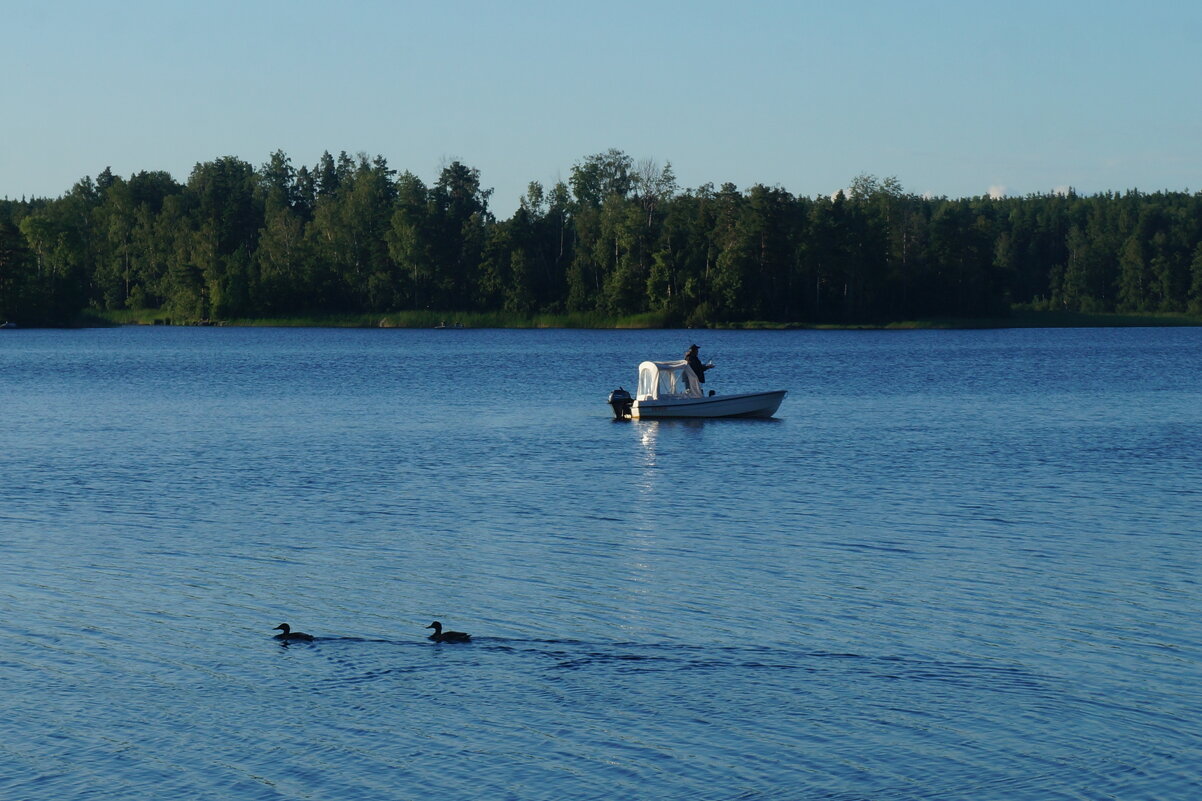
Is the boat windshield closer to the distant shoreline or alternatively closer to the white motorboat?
the white motorboat

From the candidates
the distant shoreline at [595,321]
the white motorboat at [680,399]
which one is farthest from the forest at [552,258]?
the white motorboat at [680,399]

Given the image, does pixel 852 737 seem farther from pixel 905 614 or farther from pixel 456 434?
pixel 456 434

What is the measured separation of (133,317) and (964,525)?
178164mm

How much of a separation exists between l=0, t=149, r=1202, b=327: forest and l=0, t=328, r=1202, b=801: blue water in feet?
363

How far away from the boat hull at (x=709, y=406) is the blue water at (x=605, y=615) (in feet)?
14.1

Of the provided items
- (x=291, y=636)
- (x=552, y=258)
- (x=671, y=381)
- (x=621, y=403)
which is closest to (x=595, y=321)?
(x=552, y=258)

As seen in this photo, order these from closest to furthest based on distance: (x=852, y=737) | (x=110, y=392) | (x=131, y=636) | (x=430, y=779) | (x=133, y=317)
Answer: (x=430, y=779) → (x=852, y=737) → (x=131, y=636) → (x=110, y=392) → (x=133, y=317)

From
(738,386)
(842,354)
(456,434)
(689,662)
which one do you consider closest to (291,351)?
(842,354)

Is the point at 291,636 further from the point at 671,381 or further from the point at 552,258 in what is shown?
the point at 552,258

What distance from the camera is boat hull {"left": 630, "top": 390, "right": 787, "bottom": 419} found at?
51969 mm

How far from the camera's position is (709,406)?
52188 mm

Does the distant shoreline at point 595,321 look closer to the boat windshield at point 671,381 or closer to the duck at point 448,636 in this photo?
the boat windshield at point 671,381

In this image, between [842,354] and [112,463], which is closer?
[112,463]

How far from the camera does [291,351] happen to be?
12150 centimetres
